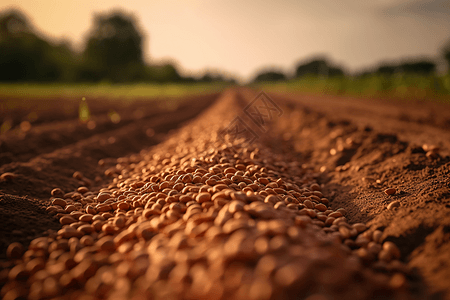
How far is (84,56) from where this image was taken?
143 ft

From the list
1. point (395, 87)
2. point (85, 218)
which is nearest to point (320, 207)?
point (85, 218)

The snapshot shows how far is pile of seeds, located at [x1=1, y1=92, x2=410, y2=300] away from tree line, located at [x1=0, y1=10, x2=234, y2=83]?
37412mm

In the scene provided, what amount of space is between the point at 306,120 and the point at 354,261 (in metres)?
5.09

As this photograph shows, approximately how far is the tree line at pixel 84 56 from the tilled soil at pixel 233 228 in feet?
121

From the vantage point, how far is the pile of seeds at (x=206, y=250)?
1.15 metres

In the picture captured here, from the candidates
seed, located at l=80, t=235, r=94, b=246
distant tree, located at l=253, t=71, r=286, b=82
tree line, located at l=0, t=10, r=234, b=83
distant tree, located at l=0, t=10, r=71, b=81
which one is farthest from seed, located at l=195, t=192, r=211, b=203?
distant tree, located at l=253, t=71, r=286, b=82

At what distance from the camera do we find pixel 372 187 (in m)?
2.55

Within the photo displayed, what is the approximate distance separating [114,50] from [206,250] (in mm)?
50333

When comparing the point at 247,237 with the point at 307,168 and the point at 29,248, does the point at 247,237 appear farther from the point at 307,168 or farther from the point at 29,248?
the point at 307,168

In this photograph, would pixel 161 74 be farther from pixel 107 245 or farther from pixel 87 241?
pixel 107 245

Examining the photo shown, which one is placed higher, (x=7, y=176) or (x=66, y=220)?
(x=7, y=176)

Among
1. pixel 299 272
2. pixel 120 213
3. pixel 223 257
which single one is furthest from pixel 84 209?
pixel 299 272

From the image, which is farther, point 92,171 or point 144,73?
point 144,73

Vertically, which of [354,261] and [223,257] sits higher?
[223,257]
